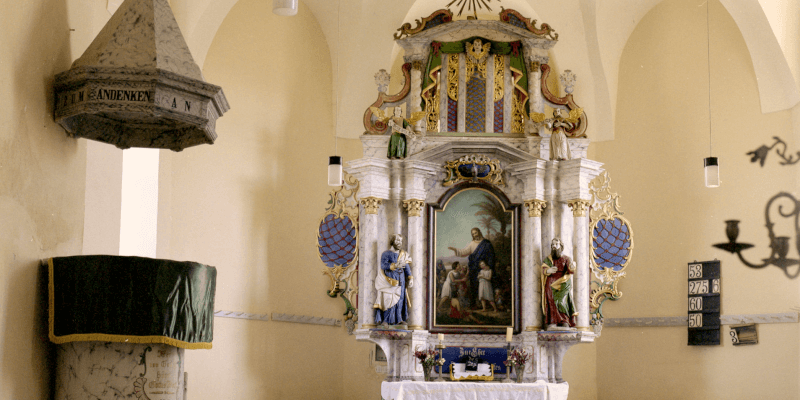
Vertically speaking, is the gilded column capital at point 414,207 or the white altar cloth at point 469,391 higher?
the gilded column capital at point 414,207

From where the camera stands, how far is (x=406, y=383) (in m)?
10.1

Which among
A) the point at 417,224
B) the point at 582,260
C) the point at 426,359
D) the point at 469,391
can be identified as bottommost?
the point at 469,391

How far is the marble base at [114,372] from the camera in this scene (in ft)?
15.6

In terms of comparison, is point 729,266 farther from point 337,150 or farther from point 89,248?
point 89,248

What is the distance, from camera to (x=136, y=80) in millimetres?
4980

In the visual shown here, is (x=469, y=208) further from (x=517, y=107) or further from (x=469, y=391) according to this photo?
(x=469, y=391)

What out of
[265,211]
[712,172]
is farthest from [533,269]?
[265,211]

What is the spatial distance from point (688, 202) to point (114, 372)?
9.48 m

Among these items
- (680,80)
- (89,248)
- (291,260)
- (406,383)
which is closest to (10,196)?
(89,248)

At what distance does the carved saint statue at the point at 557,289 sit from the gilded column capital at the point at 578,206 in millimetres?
478

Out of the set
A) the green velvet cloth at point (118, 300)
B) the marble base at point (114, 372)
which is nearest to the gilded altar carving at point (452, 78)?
the green velvet cloth at point (118, 300)

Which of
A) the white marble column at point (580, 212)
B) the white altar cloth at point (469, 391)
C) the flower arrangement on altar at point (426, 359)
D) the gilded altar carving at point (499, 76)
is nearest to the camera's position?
the white altar cloth at point (469, 391)

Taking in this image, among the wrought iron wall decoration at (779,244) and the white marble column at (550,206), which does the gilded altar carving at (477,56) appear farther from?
the wrought iron wall decoration at (779,244)

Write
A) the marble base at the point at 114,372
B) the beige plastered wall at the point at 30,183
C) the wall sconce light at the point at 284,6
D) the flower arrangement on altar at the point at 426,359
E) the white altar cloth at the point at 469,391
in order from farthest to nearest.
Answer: the flower arrangement on altar at the point at 426,359 → the white altar cloth at the point at 469,391 → the wall sconce light at the point at 284,6 → the marble base at the point at 114,372 → the beige plastered wall at the point at 30,183
